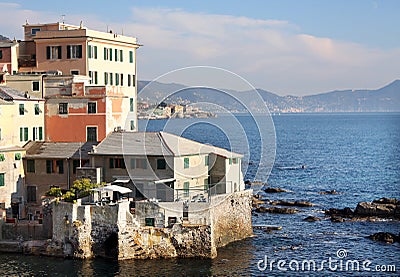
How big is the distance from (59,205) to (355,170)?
103469 millimetres

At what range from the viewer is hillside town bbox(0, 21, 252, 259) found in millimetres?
58531

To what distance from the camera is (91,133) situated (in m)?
71.6

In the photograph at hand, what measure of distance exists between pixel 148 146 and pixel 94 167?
552 cm

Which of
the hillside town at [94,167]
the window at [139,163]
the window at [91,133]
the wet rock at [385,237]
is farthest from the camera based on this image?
the window at [91,133]

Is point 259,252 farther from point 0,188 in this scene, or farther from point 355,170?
point 355,170

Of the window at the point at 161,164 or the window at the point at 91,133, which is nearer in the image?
the window at the point at 161,164

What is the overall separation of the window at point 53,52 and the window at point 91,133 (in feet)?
35.4

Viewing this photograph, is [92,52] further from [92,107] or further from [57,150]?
[57,150]

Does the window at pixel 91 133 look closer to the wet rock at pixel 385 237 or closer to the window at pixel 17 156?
the window at pixel 17 156

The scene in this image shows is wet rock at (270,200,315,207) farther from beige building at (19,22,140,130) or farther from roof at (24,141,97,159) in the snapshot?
roof at (24,141,97,159)

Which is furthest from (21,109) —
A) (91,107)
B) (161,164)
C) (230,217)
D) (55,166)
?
(230,217)

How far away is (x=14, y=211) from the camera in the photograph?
2665 inches

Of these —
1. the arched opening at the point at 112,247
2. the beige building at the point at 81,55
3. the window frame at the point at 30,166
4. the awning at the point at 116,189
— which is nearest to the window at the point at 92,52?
the beige building at the point at 81,55

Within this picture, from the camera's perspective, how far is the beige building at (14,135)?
2645 inches
